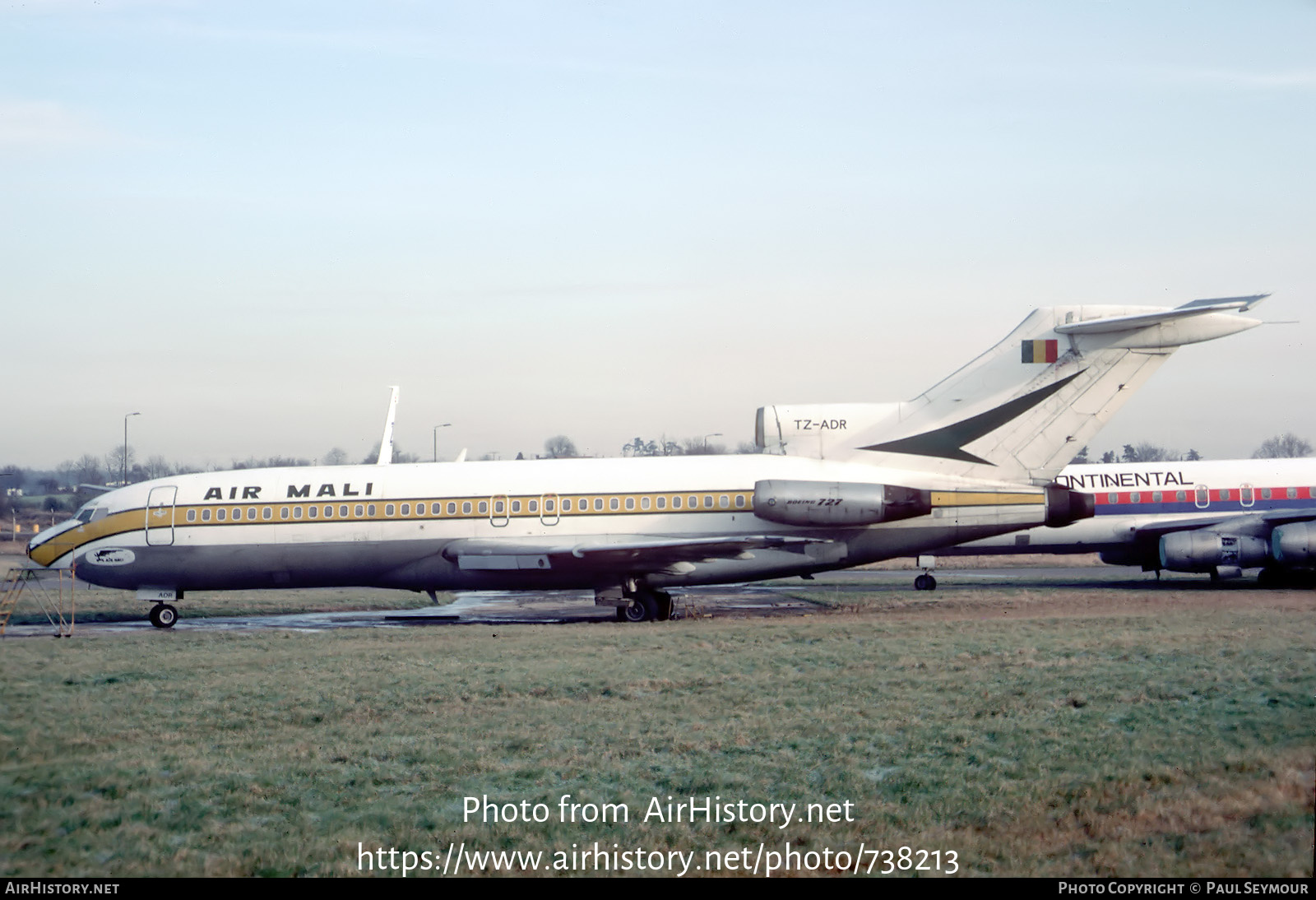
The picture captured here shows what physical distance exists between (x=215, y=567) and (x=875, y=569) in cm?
2757

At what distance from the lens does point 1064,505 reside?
911 inches

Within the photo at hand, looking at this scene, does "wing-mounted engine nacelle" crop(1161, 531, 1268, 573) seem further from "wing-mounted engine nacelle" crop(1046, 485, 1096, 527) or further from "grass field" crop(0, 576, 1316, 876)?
"grass field" crop(0, 576, 1316, 876)

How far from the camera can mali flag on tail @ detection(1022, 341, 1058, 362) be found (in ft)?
75.8

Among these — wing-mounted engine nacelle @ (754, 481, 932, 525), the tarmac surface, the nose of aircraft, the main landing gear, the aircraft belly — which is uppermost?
wing-mounted engine nacelle @ (754, 481, 932, 525)

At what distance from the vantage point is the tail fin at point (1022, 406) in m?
22.6

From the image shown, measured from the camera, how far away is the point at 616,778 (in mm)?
9008

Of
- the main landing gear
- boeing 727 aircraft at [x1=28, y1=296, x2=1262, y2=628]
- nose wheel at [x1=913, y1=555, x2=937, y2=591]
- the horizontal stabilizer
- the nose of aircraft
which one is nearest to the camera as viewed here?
the horizontal stabilizer

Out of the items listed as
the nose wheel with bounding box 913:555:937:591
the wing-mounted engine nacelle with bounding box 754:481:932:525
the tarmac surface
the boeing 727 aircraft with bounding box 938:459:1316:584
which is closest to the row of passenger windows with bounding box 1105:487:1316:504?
the boeing 727 aircraft with bounding box 938:459:1316:584

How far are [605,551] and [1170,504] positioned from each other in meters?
17.5

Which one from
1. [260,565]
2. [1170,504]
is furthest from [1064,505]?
[260,565]

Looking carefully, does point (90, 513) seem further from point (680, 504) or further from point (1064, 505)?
point (1064, 505)

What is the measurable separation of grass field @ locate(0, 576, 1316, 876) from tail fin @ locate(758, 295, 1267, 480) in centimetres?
653

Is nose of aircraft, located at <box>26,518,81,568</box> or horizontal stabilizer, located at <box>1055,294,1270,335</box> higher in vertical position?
horizontal stabilizer, located at <box>1055,294,1270,335</box>
